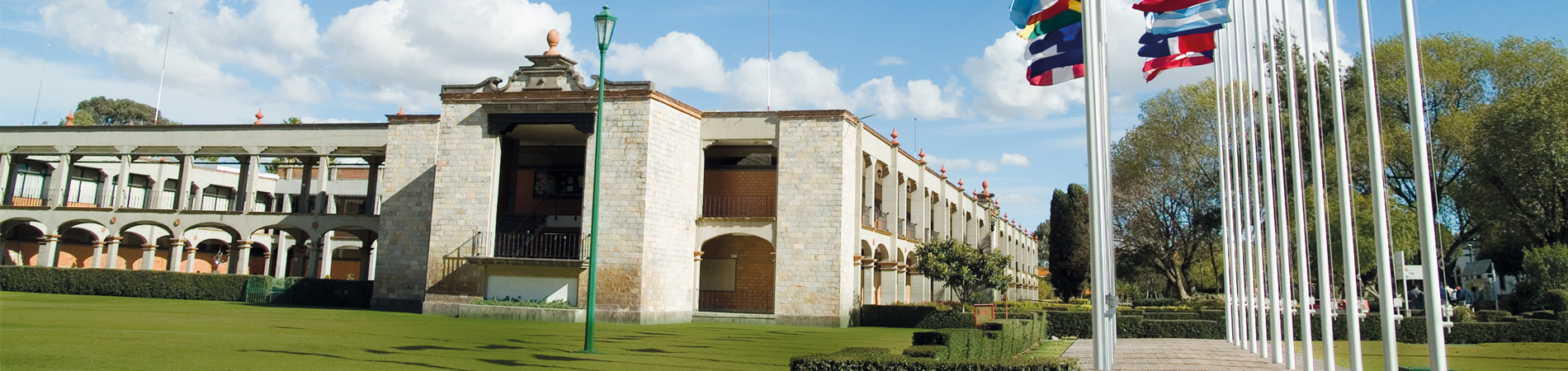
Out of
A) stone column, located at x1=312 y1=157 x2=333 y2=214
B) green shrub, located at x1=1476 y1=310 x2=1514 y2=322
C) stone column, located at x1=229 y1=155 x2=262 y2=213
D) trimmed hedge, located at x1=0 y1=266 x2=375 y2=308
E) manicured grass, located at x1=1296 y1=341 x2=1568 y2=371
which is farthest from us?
stone column, located at x1=229 y1=155 x2=262 y2=213

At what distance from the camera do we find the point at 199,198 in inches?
1854

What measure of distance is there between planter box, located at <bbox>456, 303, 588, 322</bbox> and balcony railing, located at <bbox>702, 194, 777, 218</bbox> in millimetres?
8343

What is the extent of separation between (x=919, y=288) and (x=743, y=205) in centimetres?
949

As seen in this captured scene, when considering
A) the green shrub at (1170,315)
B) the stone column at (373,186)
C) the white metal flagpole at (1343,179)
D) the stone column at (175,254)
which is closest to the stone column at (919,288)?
the green shrub at (1170,315)

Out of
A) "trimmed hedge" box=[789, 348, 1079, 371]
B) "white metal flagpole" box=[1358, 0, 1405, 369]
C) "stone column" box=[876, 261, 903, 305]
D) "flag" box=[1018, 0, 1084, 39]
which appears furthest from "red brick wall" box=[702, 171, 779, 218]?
"white metal flagpole" box=[1358, 0, 1405, 369]

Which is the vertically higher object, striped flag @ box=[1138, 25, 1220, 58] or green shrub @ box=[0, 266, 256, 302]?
striped flag @ box=[1138, 25, 1220, 58]

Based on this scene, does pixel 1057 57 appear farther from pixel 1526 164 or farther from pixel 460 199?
pixel 1526 164

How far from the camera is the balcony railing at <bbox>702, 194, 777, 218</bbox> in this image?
35.2 metres

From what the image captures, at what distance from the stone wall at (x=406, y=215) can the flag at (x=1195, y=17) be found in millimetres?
25065

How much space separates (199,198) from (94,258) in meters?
8.10

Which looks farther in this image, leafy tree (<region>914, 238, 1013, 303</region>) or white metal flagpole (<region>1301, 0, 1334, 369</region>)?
leafy tree (<region>914, 238, 1013, 303</region>)

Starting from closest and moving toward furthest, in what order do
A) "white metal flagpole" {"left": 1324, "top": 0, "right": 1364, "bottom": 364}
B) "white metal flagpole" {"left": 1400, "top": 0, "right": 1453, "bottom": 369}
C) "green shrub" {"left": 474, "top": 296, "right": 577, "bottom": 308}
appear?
"white metal flagpole" {"left": 1400, "top": 0, "right": 1453, "bottom": 369} → "white metal flagpole" {"left": 1324, "top": 0, "right": 1364, "bottom": 364} → "green shrub" {"left": 474, "top": 296, "right": 577, "bottom": 308}

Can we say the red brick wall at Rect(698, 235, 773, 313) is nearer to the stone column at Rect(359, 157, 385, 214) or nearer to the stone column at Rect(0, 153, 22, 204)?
the stone column at Rect(359, 157, 385, 214)

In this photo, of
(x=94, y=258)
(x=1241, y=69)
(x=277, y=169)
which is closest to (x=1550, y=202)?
(x=1241, y=69)
